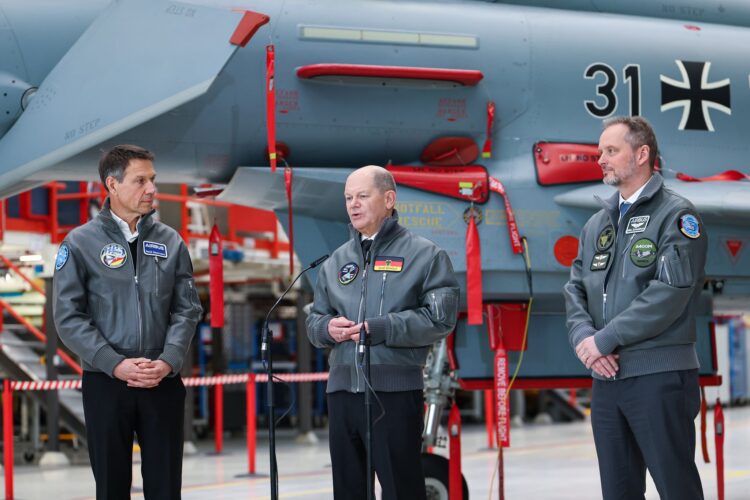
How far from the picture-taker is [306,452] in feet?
46.2

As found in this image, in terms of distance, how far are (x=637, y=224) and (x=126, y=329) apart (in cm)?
219

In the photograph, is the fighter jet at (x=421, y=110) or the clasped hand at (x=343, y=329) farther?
the fighter jet at (x=421, y=110)

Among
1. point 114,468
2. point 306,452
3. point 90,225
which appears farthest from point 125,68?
point 306,452

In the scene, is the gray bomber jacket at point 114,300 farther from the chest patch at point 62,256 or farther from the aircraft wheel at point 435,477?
the aircraft wheel at point 435,477

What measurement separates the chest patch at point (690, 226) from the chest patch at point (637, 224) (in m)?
0.14

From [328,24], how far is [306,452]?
8678 mm

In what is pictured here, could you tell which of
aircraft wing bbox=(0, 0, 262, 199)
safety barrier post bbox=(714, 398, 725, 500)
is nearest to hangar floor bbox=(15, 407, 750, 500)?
safety barrier post bbox=(714, 398, 725, 500)

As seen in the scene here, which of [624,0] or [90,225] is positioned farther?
[624,0]

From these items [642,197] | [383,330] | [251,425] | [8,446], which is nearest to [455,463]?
[383,330]

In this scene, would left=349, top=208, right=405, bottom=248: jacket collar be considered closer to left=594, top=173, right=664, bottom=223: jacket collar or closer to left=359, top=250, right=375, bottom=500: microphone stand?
left=359, top=250, right=375, bottom=500: microphone stand

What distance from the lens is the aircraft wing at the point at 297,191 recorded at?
6.48m

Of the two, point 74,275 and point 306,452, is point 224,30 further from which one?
point 306,452

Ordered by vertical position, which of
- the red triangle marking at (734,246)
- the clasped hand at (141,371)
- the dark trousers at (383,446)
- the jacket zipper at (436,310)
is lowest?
the dark trousers at (383,446)

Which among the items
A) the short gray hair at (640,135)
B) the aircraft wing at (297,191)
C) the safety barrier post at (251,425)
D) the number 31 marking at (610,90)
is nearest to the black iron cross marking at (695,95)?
the number 31 marking at (610,90)
